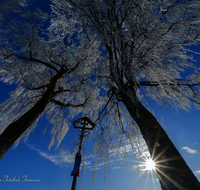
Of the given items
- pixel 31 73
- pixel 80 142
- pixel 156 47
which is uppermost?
pixel 31 73

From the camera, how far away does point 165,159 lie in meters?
1.54

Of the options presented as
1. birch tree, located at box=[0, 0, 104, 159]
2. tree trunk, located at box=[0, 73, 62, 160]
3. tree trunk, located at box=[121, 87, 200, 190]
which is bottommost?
tree trunk, located at box=[121, 87, 200, 190]

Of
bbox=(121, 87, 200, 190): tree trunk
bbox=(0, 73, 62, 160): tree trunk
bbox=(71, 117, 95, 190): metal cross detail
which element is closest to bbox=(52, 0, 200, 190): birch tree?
bbox=(121, 87, 200, 190): tree trunk

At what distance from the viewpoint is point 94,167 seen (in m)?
2.74

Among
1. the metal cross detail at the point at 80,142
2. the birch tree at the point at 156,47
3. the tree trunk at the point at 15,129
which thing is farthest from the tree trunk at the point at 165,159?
the tree trunk at the point at 15,129

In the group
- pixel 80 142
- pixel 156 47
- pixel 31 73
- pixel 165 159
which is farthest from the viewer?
pixel 31 73

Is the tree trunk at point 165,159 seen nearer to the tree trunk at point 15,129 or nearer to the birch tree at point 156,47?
the birch tree at point 156,47

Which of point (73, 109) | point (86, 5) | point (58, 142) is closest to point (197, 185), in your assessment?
point (86, 5)

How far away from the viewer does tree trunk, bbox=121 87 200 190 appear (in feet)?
4.36

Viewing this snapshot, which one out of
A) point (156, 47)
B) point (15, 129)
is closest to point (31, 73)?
point (15, 129)

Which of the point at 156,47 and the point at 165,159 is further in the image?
the point at 156,47

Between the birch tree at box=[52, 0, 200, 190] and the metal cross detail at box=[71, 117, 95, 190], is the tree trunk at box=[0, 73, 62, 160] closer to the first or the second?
the metal cross detail at box=[71, 117, 95, 190]

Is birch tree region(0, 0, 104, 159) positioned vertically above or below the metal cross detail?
above

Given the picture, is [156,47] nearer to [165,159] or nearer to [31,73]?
[165,159]
